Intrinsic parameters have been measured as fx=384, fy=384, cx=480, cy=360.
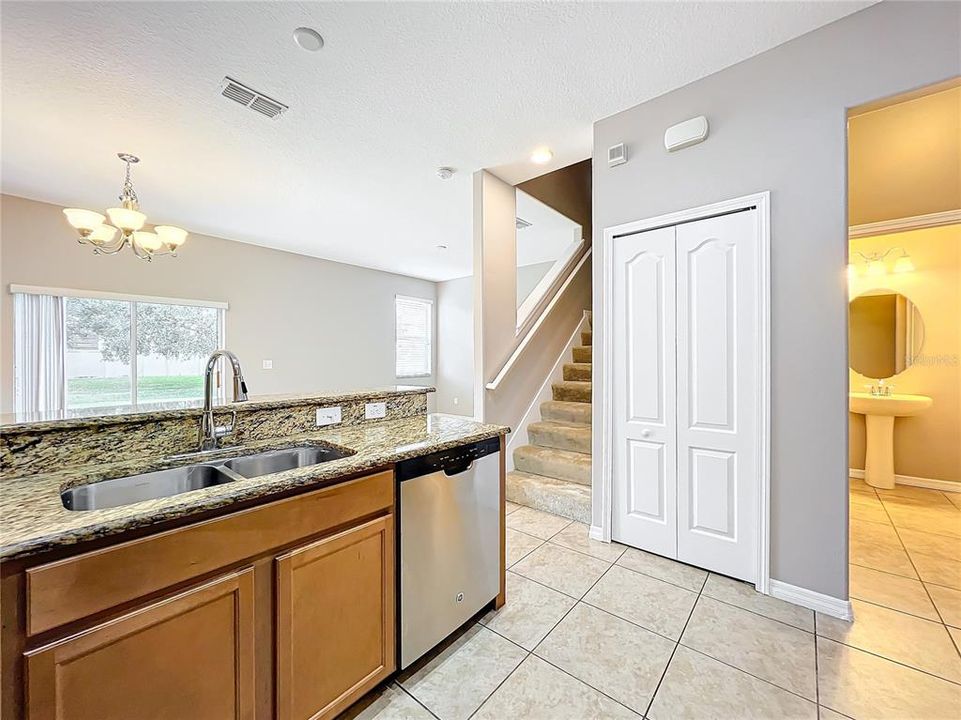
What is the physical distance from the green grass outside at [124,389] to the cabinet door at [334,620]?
4406mm

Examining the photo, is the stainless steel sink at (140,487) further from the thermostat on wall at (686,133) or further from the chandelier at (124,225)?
the thermostat on wall at (686,133)

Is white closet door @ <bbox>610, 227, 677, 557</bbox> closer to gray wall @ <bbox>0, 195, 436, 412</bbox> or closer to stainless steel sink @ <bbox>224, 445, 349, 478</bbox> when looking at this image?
stainless steel sink @ <bbox>224, 445, 349, 478</bbox>

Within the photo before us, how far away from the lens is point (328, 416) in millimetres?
1961

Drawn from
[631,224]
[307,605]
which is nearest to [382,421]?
[307,605]

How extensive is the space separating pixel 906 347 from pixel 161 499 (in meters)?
5.55

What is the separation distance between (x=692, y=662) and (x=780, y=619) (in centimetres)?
61

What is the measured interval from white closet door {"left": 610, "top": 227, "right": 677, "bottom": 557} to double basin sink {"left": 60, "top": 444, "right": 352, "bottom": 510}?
5.97ft

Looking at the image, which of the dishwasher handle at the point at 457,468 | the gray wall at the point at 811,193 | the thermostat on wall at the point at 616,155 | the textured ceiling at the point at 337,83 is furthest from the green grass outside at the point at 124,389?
the gray wall at the point at 811,193

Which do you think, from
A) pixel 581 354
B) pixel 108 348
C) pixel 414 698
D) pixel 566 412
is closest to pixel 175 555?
pixel 414 698

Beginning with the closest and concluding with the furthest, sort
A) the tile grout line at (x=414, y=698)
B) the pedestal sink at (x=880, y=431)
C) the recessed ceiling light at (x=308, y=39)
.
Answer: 1. the tile grout line at (x=414, y=698)
2. the recessed ceiling light at (x=308, y=39)
3. the pedestal sink at (x=880, y=431)

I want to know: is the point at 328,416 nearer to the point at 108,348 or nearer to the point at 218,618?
the point at 218,618

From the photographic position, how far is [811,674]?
1.52 meters

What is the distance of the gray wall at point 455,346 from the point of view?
7758 millimetres

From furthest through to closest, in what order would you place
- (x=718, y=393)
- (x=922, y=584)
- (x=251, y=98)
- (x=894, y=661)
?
1. (x=251, y=98)
2. (x=718, y=393)
3. (x=922, y=584)
4. (x=894, y=661)
